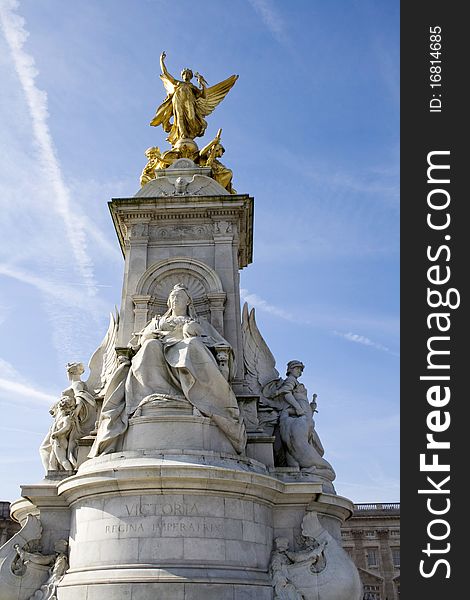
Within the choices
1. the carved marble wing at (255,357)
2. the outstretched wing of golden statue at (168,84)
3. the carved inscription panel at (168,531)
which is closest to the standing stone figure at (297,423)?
the carved marble wing at (255,357)

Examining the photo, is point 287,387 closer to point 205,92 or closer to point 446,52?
point 446,52

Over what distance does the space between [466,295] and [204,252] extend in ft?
28.9

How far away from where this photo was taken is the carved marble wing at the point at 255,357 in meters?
17.5

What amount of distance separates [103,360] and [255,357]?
4280 mm

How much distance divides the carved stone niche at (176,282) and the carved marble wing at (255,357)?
135 centimetres

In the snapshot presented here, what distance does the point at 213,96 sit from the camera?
21719 millimetres

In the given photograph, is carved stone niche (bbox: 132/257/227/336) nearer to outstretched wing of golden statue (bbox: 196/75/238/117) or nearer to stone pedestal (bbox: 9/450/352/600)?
stone pedestal (bbox: 9/450/352/600)

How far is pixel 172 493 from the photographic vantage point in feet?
40.8

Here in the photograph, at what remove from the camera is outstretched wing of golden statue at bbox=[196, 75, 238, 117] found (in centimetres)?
2147

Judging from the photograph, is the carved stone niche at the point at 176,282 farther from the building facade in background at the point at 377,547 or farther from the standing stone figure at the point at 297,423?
the building facade in background at the point at 377,547

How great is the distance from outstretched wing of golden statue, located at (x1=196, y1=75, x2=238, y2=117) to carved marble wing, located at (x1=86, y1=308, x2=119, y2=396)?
7.80 meters

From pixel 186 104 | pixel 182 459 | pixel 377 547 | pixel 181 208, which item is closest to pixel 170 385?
pixel 182 459

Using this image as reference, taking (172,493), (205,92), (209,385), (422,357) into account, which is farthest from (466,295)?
(205,92)

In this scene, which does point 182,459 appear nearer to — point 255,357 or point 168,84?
point 255,357
